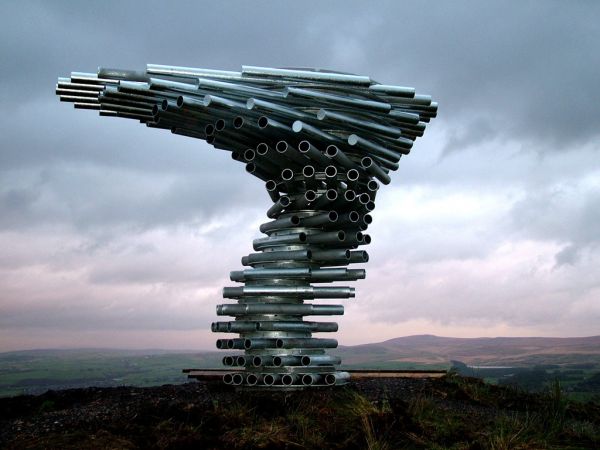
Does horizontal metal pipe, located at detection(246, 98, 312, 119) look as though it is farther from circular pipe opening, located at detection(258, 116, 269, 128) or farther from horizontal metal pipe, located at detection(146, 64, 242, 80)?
horizontal metal pipe, located at detection(146, 64, 242, 80)

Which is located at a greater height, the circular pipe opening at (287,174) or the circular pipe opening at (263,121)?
the circular pipe opening at (263,121)

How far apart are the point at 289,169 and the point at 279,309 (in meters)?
2.35

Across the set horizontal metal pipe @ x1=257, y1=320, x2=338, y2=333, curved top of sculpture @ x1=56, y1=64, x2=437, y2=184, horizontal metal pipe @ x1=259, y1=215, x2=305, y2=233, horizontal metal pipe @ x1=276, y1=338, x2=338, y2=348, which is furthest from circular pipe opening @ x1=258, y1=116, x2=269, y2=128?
horizontal metal pipe @ x1=276, y1=338, x2=338, y2=348

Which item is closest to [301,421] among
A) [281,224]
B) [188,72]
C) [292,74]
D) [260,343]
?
[260,343]

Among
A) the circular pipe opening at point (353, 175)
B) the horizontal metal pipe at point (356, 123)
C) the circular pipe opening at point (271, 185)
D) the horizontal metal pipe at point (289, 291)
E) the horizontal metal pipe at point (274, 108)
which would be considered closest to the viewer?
the horizontal metal pipe at point (274, 108)

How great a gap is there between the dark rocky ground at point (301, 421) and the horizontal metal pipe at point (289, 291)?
1.60m

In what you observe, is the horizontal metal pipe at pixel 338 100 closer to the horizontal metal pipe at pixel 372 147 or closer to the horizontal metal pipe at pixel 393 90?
the horizontal metal pipe at pixel 393 90

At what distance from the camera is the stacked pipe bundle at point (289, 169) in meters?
11.4

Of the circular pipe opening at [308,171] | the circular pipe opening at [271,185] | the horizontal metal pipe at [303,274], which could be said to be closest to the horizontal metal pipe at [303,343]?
the horizontal metal pipe at [303,274]

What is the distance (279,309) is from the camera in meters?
11.8

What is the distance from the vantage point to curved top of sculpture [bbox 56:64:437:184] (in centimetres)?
1134

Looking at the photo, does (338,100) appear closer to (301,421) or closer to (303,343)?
(303,343)

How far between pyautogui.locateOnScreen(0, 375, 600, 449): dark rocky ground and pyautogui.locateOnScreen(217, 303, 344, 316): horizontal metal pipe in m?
1.33

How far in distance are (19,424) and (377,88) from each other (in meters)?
7.75
